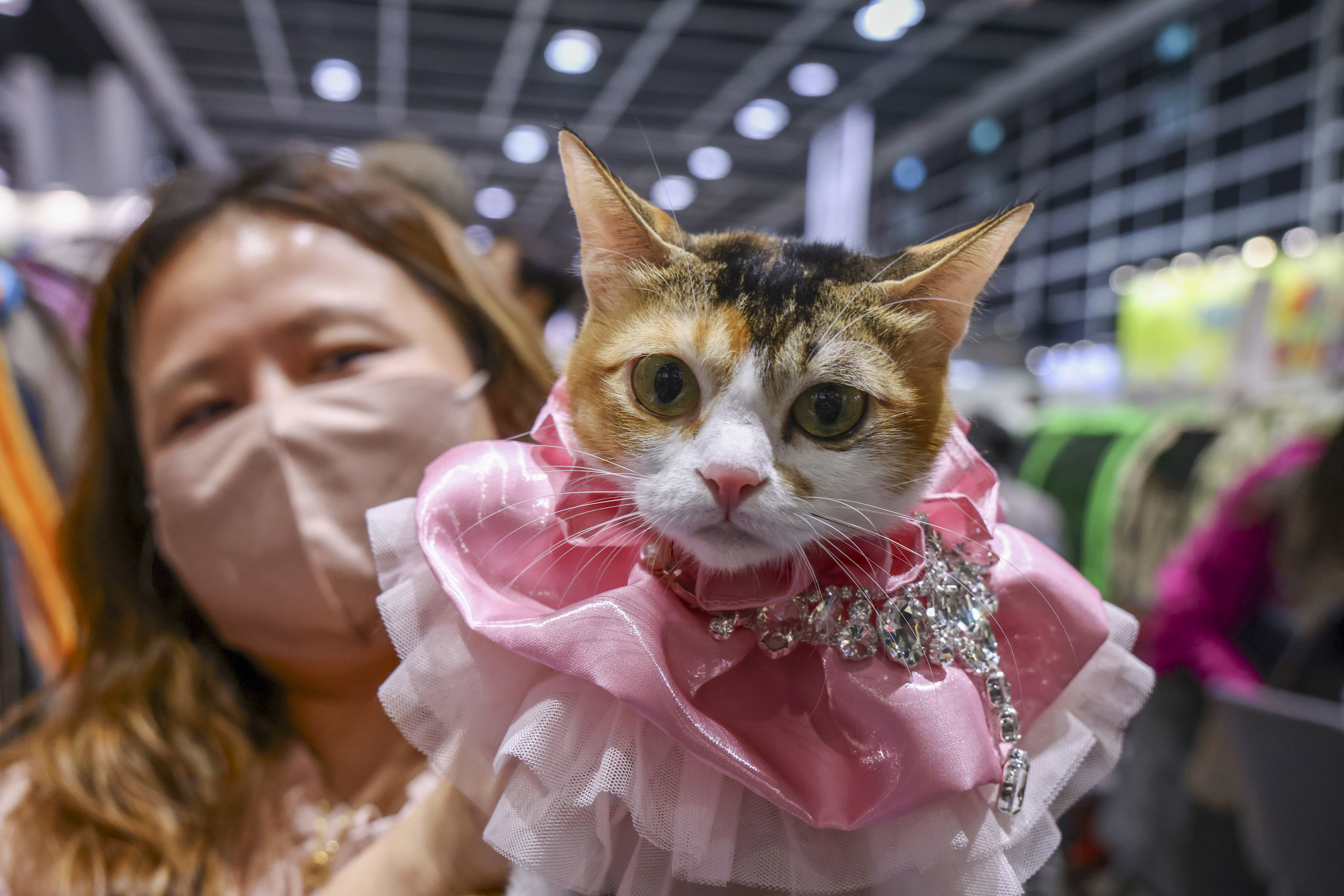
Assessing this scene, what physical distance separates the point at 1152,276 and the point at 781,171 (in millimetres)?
1301

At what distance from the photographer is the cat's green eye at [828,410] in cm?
44

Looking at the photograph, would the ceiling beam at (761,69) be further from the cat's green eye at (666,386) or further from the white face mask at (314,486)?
the cat's green eye at (666,386)

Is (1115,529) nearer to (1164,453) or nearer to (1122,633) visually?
(1164,453)

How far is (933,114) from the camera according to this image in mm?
2338

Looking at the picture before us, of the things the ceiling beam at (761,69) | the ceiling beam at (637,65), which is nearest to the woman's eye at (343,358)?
the ceiling beam at (637,65)

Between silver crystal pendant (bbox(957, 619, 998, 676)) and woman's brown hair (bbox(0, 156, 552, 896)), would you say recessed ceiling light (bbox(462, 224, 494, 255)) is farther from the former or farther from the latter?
silver crystal pendant (bbox(957, 619, 998, 676))

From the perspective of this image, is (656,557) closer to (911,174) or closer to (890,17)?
(911,174)

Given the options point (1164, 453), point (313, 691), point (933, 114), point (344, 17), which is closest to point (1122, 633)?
point (313, 691)

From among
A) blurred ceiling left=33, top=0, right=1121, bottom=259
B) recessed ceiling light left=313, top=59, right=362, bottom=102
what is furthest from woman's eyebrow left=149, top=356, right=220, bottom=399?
recessed ceiling light left=313, top=59, right=362, bottom=102

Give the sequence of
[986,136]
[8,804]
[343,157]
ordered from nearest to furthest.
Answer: [8,804] → [343,157] → [986,136]

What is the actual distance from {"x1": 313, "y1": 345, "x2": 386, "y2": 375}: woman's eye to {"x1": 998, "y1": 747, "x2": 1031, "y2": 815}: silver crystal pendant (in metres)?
0.64

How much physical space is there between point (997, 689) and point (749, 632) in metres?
0.14

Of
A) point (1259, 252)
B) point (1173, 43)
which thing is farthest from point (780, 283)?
point (1173, 43)

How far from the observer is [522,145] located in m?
3.04
